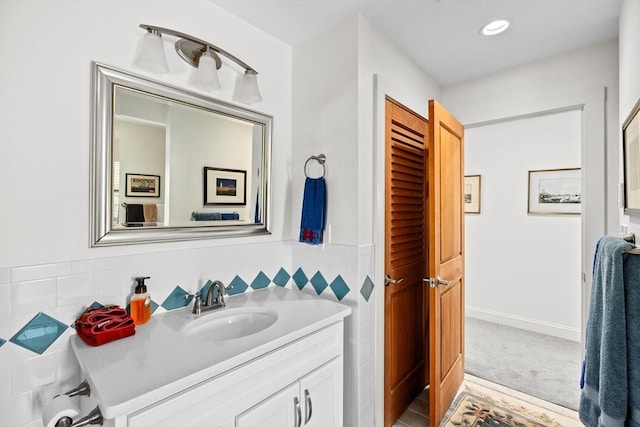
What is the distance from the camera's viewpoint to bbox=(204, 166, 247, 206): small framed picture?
157cm

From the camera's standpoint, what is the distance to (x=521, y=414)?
1925 mm

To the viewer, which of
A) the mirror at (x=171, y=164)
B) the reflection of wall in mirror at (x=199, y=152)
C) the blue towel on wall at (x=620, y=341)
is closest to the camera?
the blue towel on wall at (x=620, y=341)

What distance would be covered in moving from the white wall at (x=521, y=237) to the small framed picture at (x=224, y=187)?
8.94 ft

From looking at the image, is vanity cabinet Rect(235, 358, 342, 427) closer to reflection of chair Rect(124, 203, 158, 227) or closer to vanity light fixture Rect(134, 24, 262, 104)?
reflection of chair Rect(124, 203, 158, 227)

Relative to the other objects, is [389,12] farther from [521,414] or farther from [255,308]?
[521,414]

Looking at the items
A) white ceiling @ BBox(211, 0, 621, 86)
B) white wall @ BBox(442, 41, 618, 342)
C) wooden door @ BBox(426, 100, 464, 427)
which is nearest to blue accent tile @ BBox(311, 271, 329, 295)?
wooden door @ BBox(426, 100, 464, 427)

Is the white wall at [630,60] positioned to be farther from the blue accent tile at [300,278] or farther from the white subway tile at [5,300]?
the white subway tile at [5,300]

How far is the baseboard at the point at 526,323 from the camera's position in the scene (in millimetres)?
3058

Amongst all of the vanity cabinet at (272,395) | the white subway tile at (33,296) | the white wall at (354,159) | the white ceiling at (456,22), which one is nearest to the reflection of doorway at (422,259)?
the white wall at (354,159)

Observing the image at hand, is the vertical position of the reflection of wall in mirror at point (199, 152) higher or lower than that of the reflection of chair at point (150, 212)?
higher

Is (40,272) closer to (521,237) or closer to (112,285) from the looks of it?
(112,285)

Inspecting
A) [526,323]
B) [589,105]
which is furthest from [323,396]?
[526,323]

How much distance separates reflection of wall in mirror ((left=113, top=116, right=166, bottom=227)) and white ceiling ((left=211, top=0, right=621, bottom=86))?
0.77m

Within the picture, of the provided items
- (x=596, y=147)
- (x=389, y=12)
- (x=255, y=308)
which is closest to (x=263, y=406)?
(x=255, y=308)
